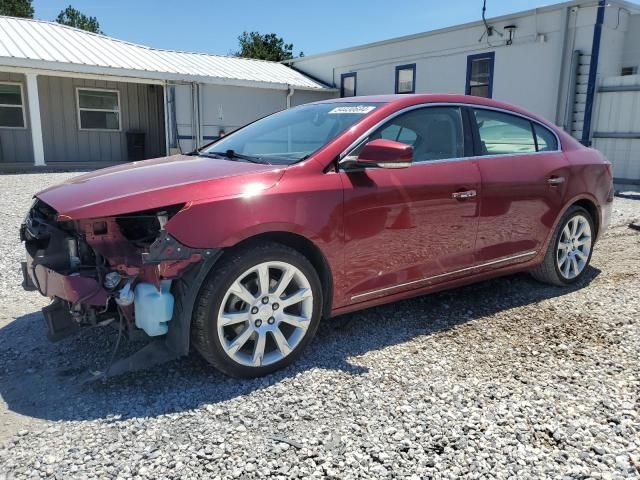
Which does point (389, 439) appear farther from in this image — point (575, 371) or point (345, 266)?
point (575, 371)

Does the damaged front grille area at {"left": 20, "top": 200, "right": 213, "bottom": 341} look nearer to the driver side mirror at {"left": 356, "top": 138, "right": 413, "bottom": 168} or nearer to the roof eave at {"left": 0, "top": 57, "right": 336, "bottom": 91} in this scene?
the driver side mirror at {"left": 356, "top": 138, "right": 413, "bottom": 168}

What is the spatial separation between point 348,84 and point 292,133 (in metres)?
16.0

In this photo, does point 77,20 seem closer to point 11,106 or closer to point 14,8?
point 14,8

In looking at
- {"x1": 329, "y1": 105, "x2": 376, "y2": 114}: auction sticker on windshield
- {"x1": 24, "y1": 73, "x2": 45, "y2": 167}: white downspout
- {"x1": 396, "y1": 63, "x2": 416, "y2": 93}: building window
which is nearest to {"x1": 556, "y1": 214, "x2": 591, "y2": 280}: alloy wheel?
{"x1": 329, "y1": 105, "x2": 376, "y2": 114}: auction sticker on windshield

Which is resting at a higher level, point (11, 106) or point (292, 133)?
point (11, 106)

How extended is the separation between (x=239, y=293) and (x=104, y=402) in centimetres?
89

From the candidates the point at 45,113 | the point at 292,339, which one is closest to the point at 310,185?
the point at 292,339

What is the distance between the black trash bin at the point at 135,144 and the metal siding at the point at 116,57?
2342 millimetres

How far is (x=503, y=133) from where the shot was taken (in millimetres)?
4215

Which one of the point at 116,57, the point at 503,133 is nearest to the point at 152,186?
the point at 503,133

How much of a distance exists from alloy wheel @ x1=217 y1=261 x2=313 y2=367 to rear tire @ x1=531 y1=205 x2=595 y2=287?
2.55m

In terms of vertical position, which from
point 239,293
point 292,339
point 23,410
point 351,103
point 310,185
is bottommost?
point 23,410

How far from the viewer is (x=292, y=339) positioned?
311 centimetres

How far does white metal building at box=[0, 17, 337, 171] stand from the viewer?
14.1 metres
